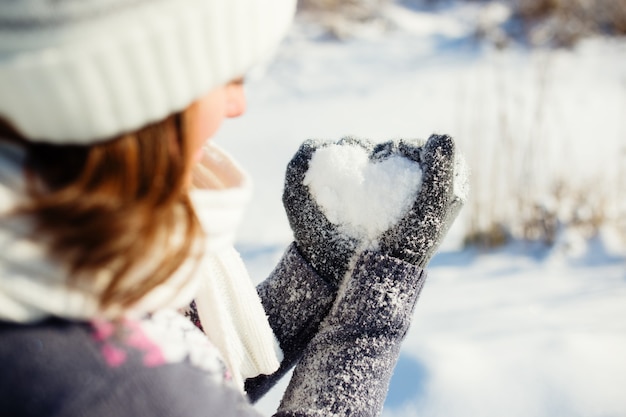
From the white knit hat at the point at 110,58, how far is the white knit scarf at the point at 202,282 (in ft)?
0.22

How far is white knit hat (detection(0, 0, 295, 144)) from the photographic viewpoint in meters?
0.55

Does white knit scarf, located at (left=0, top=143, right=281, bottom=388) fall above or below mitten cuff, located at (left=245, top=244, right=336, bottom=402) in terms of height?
above

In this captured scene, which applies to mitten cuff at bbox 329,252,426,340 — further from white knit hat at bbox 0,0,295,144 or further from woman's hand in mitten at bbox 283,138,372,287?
white knit hat at bbox 0,0,295,144

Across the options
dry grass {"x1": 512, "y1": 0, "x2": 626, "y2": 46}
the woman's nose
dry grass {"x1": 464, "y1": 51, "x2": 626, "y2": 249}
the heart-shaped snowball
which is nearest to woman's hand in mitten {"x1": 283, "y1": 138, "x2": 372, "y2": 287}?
the heart-shaped snowball

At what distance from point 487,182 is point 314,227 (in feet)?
6.60

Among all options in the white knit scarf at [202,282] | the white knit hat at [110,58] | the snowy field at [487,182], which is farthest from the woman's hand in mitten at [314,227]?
the snowy field at [487,182]

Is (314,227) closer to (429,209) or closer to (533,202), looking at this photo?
(429,209)

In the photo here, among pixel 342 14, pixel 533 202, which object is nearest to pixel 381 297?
pixel 533 202

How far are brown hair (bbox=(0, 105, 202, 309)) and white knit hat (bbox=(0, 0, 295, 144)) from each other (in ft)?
0.07

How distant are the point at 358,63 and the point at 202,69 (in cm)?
493

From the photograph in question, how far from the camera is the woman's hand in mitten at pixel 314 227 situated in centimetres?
99

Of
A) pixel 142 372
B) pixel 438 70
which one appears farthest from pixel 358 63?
pixel 142 372

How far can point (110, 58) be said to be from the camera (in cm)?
58

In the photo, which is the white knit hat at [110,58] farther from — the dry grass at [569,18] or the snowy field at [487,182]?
the dry grass at [569,18]
